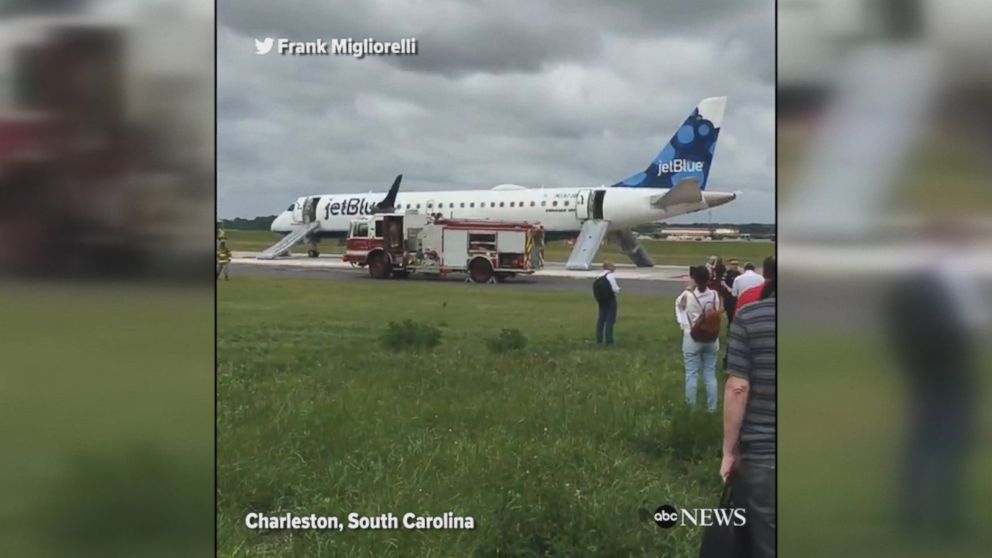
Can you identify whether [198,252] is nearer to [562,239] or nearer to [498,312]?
[498,312]

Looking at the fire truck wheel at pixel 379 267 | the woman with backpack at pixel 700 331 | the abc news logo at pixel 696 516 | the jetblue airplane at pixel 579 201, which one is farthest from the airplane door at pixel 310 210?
the abc news logo at pixel 696 516

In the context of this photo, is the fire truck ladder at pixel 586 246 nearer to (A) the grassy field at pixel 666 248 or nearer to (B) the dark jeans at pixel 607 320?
(A) the grassy field at pixel 666 248

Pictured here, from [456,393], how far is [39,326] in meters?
1.48

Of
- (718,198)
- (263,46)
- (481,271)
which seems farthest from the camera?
(481,271)

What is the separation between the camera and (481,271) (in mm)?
3074

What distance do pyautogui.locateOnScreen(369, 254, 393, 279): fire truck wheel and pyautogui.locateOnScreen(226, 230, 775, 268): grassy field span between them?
125 mm

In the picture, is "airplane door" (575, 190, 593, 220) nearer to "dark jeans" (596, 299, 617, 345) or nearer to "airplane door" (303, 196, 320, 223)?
"dark jeans" (596, 299, 617, 345)

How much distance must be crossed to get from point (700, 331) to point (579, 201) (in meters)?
0.65

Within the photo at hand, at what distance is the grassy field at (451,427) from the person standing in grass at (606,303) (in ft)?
0.15

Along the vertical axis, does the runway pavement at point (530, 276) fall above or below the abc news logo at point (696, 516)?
above

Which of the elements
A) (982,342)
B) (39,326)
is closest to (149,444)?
(39,326)

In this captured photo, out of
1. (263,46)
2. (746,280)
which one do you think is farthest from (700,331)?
(263,46)

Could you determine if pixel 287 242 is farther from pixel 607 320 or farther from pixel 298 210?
pixel 607 320

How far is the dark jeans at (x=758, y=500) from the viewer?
2975mm
